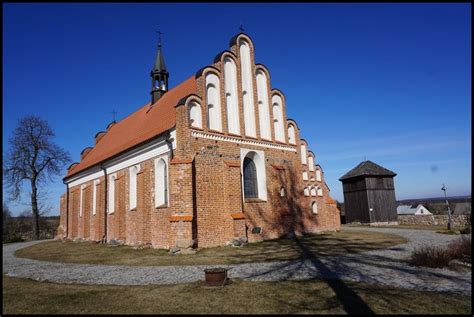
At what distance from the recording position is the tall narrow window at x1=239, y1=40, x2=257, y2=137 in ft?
64.3

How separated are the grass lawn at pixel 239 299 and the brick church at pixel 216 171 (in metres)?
7.12

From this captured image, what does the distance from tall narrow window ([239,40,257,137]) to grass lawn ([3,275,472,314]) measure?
12.4 m

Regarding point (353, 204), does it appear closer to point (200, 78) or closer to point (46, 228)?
point (200, 78)

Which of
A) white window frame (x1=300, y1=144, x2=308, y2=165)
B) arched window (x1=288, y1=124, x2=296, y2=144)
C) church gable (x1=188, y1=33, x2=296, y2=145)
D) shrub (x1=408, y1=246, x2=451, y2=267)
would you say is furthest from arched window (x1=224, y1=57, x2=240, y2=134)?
shrub (x1=408, y1=246, x2=451, y2=267)

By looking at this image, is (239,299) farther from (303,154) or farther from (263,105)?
(303,154)

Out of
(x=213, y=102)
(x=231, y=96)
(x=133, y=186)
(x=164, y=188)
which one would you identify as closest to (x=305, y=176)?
(x=231, y=96)

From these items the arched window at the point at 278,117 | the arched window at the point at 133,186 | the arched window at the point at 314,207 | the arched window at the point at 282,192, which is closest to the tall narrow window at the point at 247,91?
the arched window at the point at 278,117

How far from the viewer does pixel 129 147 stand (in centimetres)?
2002

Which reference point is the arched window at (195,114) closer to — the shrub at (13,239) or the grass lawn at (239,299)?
the grass lawn at (239,299)

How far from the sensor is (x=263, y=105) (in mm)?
20703

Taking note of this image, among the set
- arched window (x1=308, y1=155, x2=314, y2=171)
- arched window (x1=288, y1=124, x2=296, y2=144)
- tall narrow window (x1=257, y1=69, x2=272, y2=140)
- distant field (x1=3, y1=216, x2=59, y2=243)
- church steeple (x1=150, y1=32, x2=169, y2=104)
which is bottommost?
distant field (x1=3, y1=216, x2=59, y2=243)

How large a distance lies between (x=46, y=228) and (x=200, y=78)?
30.5 metres

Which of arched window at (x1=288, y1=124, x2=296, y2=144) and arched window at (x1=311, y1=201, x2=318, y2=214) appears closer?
arched window at (x1=288, y1=124, x2=296, y2=144)

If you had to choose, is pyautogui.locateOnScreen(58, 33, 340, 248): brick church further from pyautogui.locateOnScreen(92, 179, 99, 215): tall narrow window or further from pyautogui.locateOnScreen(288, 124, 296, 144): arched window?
pyautogui.locateOnScreen(92, 179, 99, 215): tall narrow window
